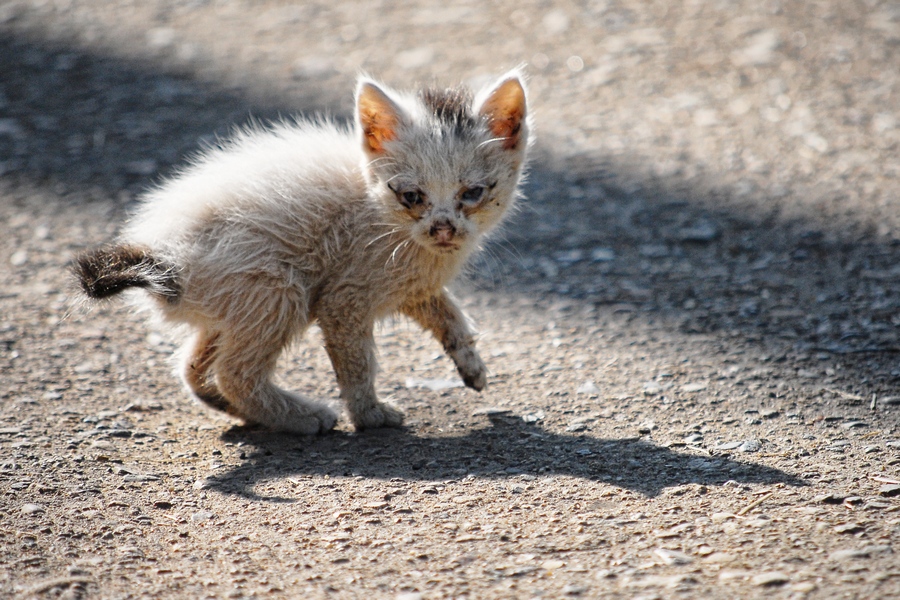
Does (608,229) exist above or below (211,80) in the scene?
below

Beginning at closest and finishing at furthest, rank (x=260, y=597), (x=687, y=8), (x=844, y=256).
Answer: (x=260, y=597) → (x=844, y=256) → (x=687, y=8)

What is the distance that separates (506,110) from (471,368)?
3.50 feet

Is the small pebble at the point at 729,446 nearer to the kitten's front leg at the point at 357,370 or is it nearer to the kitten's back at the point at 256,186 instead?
the kitten's front leg at the point at 357,370

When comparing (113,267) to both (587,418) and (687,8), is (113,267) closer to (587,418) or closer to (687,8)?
(587,418)

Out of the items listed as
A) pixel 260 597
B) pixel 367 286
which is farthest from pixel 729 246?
pixel 260 597

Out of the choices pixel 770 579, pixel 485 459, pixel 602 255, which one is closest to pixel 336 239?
pixel 485 459

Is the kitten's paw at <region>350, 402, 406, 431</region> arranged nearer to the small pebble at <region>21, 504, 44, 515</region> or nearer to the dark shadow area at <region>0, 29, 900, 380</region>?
the small pebble at <region>21, 504, 44, 515</region>

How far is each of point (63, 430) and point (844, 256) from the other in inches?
150

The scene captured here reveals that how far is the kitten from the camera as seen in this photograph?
3613 millimetres

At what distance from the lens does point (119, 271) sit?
11.1 feet

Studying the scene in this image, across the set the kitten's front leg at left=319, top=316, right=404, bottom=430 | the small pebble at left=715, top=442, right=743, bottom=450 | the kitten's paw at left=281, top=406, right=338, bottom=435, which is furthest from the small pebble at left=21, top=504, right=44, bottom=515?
the small pebble at left=715, top=442, right=743, bottom=450

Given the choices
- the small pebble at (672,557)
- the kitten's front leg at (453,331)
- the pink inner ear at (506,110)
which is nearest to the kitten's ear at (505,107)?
the pink inner ear at (506,110)

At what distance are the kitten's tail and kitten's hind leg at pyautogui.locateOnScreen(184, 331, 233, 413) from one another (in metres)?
0.40

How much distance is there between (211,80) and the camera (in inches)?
291
